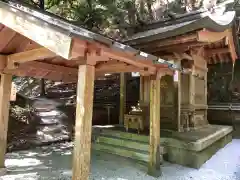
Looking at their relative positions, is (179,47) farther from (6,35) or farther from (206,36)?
(6,35)

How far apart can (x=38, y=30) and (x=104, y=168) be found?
3.40 metres

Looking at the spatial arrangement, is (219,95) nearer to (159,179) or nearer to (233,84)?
(233,84)

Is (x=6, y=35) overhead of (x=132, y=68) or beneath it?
overhead

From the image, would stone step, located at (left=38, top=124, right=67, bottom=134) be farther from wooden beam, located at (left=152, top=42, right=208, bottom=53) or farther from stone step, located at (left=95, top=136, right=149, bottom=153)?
wooden beam, located at (left=152, top=42, right=208, bottom=53)

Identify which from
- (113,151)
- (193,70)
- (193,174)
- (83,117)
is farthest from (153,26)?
(83,117)

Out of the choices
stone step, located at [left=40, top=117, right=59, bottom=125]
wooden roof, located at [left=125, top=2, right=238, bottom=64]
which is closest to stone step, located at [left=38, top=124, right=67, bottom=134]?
stone step, located at [left=40, top=117, right=59, bottom=125]

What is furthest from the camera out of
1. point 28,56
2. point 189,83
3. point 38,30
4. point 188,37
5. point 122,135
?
point 189,83

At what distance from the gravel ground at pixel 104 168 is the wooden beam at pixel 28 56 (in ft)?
7.43

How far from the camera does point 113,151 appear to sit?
20.4 feet

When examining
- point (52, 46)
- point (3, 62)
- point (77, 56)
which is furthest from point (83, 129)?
A: point (3, 62)

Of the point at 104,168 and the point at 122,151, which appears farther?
the point at 122,151

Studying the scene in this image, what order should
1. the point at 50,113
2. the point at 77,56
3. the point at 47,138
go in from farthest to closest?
the point at 50,113
the point at 47,138
the point at 77,56

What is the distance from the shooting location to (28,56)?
12.9ft

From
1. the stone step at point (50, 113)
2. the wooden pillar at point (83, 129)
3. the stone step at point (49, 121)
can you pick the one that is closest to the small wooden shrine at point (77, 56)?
the wooden pillar at point (83, 129)
